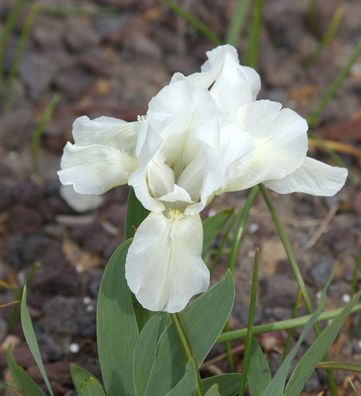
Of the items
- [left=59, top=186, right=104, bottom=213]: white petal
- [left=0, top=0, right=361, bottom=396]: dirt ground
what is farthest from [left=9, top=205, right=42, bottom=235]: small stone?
[left=59, top=186, right=104, bottom=213]: white petal

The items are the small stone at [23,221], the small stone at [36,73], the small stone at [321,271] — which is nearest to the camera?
the small stone at [321,271]

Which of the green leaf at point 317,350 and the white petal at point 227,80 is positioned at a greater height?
the white petal at point 227,80

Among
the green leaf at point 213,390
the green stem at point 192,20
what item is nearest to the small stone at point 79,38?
the green stem at point 192,20

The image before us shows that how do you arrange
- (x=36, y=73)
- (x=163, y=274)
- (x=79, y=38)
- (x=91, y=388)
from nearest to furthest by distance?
(x=163, y=274), (x=91, y=388), (x=36, y=73), (x=79, y=38)

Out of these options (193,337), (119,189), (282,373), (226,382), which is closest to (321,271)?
(119,189)

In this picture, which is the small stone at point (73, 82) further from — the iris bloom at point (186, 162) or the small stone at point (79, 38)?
the iris bloom at point (186, 162)

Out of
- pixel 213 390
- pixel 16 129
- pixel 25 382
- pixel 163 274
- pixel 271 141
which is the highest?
pixel 271 141

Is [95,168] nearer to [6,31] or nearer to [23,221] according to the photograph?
[23,221]
